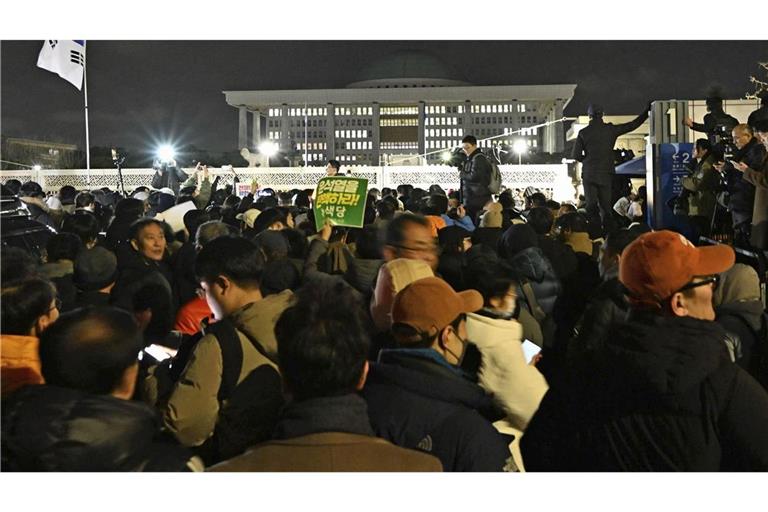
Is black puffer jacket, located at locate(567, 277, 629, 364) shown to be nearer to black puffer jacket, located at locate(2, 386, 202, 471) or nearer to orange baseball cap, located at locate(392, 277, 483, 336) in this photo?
orange baseball cap, located at locate(392, 277, 483, 336)

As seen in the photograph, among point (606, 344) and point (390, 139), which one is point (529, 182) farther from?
point (390, 139)

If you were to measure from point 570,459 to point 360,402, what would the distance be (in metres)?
0.83

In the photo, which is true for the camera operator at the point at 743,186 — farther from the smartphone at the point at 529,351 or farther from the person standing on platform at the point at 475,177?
the smartphone at the point at 529,351

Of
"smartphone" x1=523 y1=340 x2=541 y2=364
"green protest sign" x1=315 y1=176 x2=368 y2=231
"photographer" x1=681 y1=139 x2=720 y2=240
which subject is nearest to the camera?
"smartphone" x1=523 y1=340 x2=541 y2=364

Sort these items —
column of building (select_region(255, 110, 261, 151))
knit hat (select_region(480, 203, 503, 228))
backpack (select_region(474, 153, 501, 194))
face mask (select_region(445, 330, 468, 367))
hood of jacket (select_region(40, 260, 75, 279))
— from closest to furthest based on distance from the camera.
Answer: face mask (select_region(445, 330, 468, 367)), hood of jacket (select_region(40, 260, 75, 279)), knit hat (select_region(480, 203, 503, 228)), backpack (select_region(474, 153, 501, 194)), column of building (select_region(255, 110, 261, 151))

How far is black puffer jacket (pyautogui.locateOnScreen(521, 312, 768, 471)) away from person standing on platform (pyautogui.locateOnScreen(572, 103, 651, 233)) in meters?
7.34

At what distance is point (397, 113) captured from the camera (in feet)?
308

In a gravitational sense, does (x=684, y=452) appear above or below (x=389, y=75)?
below

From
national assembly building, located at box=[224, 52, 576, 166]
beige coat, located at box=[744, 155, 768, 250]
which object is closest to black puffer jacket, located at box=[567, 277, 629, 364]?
beige coat, located at box=[744, 155, 768, 250]

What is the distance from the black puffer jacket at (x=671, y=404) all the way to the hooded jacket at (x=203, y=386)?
105 centimetres

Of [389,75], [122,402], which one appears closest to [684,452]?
[122,402]

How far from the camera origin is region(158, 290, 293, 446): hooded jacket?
2.78m

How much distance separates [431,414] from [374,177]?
22846 mm

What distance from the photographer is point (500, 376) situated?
287cm
